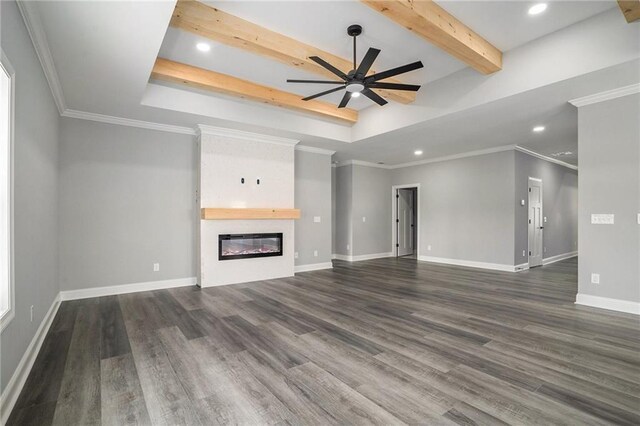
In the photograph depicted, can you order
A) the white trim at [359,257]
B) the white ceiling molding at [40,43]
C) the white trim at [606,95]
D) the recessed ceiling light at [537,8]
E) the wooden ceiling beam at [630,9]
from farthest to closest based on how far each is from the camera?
the white trim at [359,257] → the white trim at [606,95] → the recessed ceiling light at [537,8] → the wooden ceiling beam at [630,9] → the white ceiling molding at [40,43]

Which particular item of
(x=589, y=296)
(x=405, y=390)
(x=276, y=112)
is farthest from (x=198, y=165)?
(x=589, y=296)

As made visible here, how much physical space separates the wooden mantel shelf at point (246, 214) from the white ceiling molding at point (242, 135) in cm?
132

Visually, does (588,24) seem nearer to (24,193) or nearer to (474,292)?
(474,292)

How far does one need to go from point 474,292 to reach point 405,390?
3220 mm

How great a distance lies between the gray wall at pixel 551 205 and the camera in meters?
6.61

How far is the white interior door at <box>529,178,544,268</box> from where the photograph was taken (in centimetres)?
708

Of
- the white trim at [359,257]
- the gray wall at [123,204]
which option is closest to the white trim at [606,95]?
the white trim at [359,257]

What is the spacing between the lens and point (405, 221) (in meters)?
9.26

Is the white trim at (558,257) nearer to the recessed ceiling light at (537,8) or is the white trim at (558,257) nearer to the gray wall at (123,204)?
the recessed ceiling light at (537,8)

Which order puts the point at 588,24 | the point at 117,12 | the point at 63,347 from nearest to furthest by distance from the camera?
the point at 117,12, the point at 63,347, the point at 588,24

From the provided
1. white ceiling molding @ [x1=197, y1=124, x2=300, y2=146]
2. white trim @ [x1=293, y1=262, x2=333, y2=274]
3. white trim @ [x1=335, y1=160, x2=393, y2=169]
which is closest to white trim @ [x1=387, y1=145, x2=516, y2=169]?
white trim @ [x1=335, y1=160, x2=393, y2=169]

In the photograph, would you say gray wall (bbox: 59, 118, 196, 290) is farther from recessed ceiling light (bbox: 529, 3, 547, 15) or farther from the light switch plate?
the light switch plate

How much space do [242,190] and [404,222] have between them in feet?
18.0

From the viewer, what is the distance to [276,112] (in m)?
5.24
